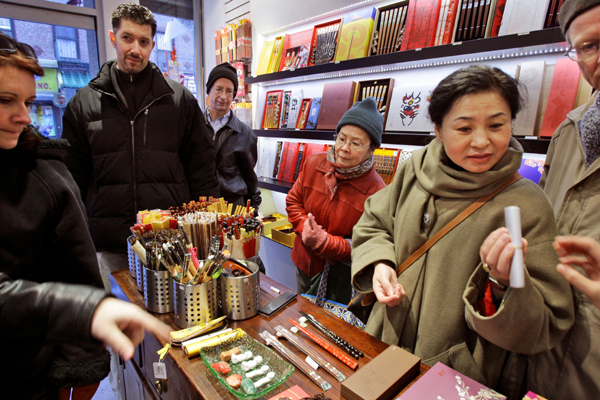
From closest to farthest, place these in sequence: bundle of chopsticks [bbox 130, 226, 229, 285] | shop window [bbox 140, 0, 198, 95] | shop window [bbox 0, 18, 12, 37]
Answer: bundle of chopsticks [bbox 130, 226, 229, 285], shop window [bbox 0, 18, 12, 37], shop window [bbox 140, 0, 198, 95]

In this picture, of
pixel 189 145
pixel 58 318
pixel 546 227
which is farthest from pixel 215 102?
pixel 546 227

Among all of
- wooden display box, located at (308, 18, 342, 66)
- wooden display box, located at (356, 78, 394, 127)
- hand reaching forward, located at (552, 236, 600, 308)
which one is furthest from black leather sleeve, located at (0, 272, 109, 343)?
wooden display box, located at (308, 18, 342, 66)

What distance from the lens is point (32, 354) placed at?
987 mm

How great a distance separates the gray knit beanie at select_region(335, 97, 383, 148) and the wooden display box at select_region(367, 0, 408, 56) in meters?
0.71

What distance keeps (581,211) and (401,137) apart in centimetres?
138

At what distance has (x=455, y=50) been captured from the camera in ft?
6.21

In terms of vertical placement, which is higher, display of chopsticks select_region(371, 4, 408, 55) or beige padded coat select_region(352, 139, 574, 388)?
display of chopsticks select_region(371, 4, 408, 55)

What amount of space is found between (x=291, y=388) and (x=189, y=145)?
5.75 feet

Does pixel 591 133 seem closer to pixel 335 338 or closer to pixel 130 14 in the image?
pixel 335 338

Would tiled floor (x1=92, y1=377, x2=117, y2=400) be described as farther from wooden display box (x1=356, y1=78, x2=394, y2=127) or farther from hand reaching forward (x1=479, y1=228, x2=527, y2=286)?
wooden display box (x1=356, y1=78, x2=394, y2=127)

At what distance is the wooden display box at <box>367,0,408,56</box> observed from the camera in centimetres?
227

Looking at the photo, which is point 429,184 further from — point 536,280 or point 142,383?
point 142,383

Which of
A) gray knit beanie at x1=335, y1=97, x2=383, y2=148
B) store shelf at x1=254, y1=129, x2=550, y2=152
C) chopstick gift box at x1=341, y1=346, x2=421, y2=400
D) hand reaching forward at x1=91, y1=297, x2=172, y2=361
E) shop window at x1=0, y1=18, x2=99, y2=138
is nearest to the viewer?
hand reaching forward at x1=91, y1=297, x2=172, y2=361

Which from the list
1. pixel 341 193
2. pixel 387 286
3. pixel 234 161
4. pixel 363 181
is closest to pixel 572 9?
pixel 387 286
